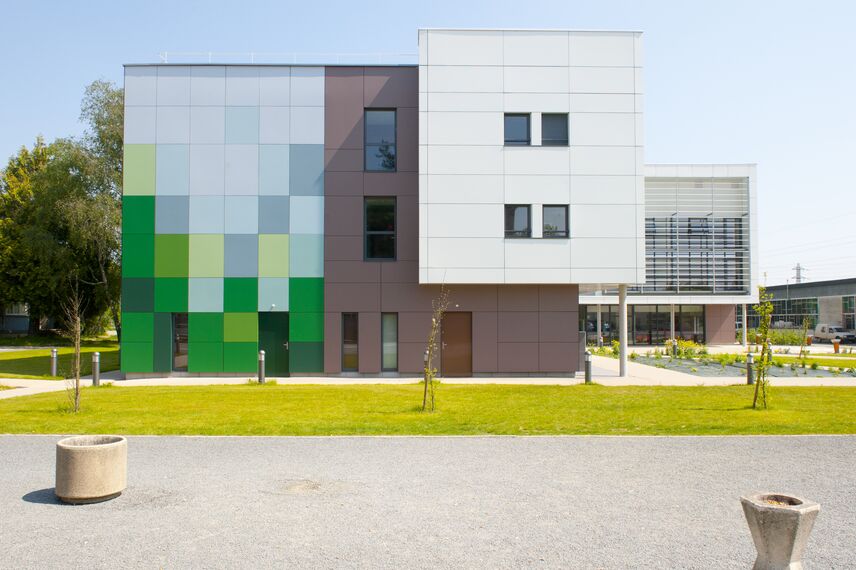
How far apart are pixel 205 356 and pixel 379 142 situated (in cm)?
972

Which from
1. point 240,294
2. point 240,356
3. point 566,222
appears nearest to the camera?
point 566,222

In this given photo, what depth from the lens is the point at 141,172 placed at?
24.0 metres

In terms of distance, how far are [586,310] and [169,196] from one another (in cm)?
3367

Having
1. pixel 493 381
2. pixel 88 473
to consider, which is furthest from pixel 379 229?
Result: pixel 88 473

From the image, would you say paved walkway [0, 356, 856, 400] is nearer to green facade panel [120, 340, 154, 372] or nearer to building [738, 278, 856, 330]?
green facade panel [120, 340, 154, 372]

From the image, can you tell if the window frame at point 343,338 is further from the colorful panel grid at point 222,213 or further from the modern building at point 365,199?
the colorful panel grid at point 222,213

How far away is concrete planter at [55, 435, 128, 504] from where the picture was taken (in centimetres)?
757

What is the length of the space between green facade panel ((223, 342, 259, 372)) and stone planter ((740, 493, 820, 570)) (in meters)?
20.4

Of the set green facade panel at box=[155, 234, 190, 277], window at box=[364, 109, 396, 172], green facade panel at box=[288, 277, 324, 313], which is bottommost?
green facade panel at box=[288, 277, 324, 313]

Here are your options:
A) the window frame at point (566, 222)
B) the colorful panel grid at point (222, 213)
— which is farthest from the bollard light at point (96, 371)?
the window frame at point (566, 222)

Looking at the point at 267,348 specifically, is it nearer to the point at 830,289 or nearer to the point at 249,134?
the point at 249,134

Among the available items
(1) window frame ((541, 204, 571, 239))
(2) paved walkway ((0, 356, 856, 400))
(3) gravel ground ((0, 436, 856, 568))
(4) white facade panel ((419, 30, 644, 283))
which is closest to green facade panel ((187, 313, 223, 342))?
(2) paved walkway ((0, 356, 856, 400))

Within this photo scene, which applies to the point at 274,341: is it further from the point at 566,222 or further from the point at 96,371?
the point at 566,222

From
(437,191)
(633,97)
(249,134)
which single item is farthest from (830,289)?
(249,134)
